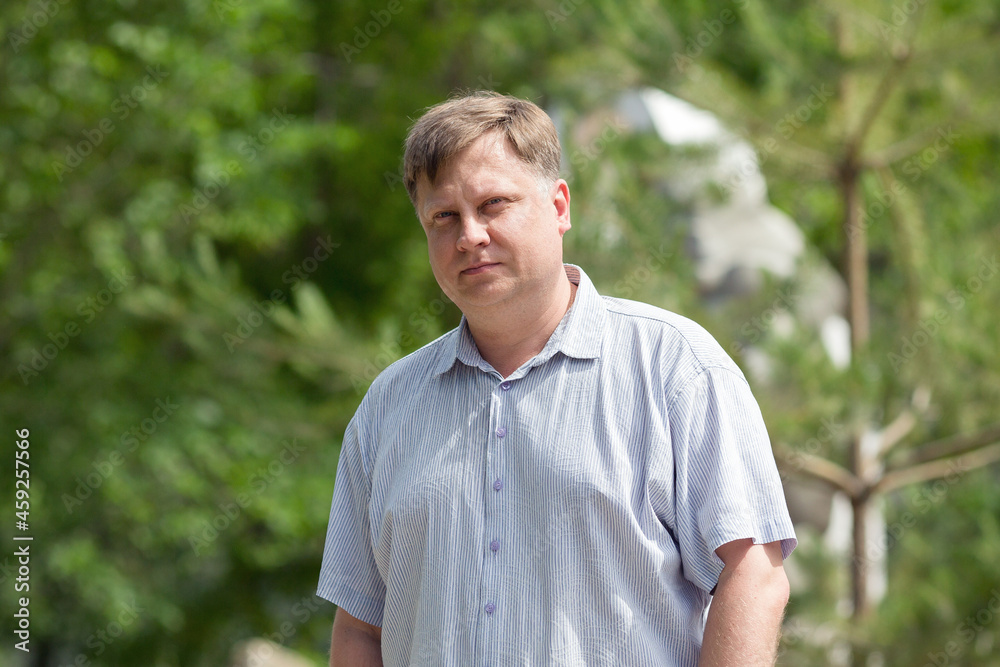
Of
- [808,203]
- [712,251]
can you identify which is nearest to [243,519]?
[712,251]

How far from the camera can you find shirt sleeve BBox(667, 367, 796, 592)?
152cm

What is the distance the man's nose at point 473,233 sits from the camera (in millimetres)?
1644

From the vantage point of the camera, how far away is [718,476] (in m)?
1.53

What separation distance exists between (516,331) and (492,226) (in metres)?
0.18

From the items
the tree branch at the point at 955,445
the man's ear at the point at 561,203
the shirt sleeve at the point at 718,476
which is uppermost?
the man's ear at the point at 561,203

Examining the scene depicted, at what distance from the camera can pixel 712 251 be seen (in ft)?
28.6

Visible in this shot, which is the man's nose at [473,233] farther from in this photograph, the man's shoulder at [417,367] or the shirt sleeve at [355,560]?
the shirt sleeve at [355,560]

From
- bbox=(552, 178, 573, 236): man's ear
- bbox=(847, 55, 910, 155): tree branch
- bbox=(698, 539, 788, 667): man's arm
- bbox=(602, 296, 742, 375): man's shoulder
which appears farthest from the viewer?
bbox=(847, 55, 910, 155): tree branch

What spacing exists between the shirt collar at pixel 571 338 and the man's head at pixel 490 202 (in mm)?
54

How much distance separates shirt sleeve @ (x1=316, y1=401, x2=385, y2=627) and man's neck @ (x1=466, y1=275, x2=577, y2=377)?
11.6 inches

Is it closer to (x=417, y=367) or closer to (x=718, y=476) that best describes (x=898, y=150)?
(x=417, y=367)

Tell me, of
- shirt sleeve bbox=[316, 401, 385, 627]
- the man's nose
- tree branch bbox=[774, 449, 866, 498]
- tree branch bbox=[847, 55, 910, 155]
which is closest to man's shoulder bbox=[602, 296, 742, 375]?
the man's nose

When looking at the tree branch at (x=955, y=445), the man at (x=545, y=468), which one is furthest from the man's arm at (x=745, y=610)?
the tree branch at (x=955, y=445)

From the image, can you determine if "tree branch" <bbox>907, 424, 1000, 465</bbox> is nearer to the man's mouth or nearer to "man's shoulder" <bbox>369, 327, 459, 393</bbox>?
"man's shoulder" <bbox>369, 327, 459, 393</bbox>
